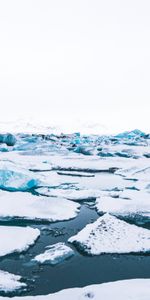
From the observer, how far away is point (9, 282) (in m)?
2.59

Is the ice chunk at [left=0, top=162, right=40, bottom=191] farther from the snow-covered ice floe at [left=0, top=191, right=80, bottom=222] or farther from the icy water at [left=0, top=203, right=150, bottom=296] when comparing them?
the icy water at [left=0, top=203, right=150, bottom=296]

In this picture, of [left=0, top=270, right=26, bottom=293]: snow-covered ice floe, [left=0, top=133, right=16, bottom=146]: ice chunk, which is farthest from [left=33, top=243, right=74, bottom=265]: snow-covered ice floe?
[left=0, top=133, right=16, bottom=146]: ice chunk

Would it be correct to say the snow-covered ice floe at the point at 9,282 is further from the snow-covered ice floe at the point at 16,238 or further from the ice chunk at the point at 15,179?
the ice chunk at the point at 15,179

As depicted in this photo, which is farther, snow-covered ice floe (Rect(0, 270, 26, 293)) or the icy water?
the icy water

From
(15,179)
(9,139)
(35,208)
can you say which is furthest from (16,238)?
(9,139)

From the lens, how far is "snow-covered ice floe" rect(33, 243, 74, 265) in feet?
10.0

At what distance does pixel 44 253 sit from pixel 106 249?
598 millimetres

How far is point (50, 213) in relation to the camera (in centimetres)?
446

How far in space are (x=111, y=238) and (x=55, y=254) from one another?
637 mm

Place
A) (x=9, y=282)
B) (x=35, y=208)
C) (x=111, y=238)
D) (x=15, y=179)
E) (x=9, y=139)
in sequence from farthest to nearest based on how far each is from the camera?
(x=9, y=139), (x=15, y=179), (x=35, y=208), (x=111, y=238), (x=9, y=282)

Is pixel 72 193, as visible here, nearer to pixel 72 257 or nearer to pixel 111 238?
pixel 111 238

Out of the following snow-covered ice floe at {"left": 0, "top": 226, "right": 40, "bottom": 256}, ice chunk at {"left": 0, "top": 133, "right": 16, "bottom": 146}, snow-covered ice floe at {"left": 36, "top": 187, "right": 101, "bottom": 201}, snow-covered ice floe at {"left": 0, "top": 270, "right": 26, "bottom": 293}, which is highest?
ice chunk at {"left": 0, "top": 133, "right": 16, "bottom": 146}

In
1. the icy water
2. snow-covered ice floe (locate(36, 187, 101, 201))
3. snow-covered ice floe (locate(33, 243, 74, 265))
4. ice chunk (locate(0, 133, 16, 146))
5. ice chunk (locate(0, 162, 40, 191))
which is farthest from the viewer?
ice chunk (locate(0, 133, 16, 146))

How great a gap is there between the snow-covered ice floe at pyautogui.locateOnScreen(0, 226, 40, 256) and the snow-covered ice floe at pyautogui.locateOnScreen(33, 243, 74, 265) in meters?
0.24
